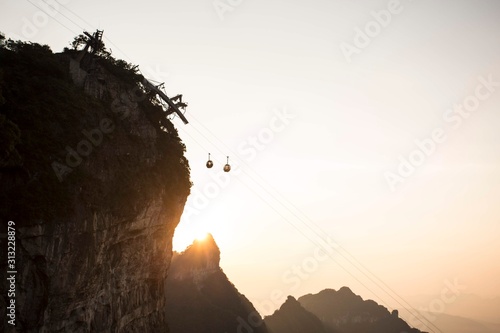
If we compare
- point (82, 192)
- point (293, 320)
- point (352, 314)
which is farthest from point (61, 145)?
point (352, 314)

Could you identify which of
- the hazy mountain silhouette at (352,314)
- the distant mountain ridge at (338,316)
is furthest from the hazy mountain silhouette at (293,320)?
the hazy mountain silhouette at (352,314)

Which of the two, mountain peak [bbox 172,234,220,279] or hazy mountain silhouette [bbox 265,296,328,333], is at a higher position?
mountain peak [bbox 172,234,220,279]

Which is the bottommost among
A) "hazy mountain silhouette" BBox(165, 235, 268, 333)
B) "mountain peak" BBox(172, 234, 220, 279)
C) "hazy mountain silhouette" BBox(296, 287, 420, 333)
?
"hazy mountain silhouette" BBox(296, 287, 420, 333)

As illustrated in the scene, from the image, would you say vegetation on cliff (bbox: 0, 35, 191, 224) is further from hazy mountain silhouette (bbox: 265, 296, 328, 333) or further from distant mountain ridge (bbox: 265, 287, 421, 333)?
distant mountain ridge (bbox: 265, 287, 421, 333)

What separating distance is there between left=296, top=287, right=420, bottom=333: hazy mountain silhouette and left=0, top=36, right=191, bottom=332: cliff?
126006 millimetres

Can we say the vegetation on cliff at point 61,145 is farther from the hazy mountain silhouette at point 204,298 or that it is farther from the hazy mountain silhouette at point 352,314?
the hazy mountain silhouette at point 352,314

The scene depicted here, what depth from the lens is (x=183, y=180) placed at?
31984 millimetres

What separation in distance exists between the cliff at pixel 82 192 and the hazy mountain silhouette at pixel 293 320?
319 feet

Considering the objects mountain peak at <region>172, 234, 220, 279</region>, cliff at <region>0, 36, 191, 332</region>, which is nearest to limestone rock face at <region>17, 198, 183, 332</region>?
cliff at <region>0, 36, 191, 332</region>

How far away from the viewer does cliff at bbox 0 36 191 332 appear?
16266 mm

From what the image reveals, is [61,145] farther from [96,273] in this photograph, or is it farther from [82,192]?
[96,273]

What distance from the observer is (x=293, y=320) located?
11706cm

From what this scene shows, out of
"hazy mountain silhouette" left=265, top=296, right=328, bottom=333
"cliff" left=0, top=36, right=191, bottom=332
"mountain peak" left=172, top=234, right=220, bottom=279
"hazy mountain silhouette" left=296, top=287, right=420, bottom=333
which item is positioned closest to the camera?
"cliff" left=0, top=36, right=191, bottom=332

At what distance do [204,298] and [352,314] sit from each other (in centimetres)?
9342
